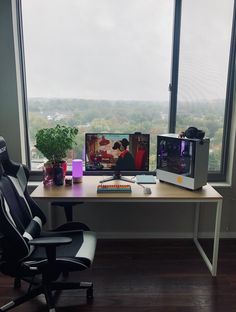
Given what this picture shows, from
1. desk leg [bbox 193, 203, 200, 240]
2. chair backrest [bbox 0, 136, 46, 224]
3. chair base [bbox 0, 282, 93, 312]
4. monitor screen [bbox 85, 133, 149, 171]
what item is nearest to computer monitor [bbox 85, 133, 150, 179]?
monitor screen [bbox 85, 133, 149, 171]

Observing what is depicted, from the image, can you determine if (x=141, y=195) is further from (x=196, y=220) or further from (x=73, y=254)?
(x=196, y=220)

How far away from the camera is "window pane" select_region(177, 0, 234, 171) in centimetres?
266

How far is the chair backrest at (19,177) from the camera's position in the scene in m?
1.92

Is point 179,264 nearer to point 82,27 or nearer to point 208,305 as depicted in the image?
point 208,305

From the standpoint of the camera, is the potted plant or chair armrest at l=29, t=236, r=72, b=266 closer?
chair armrest at l=29, t=236, r=72, b=266

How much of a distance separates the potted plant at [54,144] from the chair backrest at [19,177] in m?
0.37

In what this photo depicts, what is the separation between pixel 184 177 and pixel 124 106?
37.9 inches

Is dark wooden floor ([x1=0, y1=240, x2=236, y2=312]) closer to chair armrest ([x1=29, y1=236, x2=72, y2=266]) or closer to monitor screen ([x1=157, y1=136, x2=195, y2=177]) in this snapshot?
chair armrest ([x1=29, y1=236, x2=72, y2=266])

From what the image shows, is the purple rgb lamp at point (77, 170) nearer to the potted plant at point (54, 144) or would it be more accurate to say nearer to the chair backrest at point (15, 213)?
the potted plant at point (54, 144)

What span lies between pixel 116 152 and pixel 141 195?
515mm

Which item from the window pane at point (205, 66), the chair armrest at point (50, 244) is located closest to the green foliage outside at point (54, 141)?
the chair armrest at point (50, 244)

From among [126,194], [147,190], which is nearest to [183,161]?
[147,190]

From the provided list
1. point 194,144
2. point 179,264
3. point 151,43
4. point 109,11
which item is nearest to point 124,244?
point 179,264

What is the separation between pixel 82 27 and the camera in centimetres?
266
